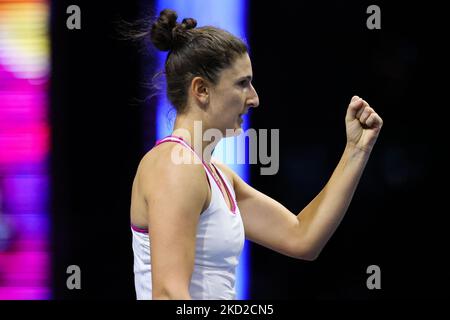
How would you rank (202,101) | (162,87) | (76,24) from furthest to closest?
(76,24)
(162,87)
(202,101)

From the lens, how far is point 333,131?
2.55 metres

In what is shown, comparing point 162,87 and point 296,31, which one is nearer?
point 162,87

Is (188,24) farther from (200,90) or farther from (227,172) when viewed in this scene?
(227,172)

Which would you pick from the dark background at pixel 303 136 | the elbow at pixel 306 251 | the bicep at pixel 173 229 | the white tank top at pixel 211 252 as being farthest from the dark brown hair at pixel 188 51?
the dark background at pixel 303 136

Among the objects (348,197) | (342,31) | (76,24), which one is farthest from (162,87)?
(342,31)

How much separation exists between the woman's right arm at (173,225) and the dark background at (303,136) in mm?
1120

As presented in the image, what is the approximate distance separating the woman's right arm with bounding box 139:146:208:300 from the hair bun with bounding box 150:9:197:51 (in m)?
0.31

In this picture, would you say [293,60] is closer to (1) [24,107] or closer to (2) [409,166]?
(2) [409,166]

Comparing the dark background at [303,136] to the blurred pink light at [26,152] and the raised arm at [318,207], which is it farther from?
the raised arm at [318,207]

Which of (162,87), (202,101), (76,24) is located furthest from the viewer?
(76,24)

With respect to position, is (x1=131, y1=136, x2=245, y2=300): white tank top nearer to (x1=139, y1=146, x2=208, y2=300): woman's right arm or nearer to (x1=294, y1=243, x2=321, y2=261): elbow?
(x1=139, y1=146, x2=208, y2=300): woman's right arm

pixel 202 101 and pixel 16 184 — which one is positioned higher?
pixel 202 101

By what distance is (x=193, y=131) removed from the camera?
60.1 inches

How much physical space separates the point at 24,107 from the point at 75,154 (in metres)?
0.22
